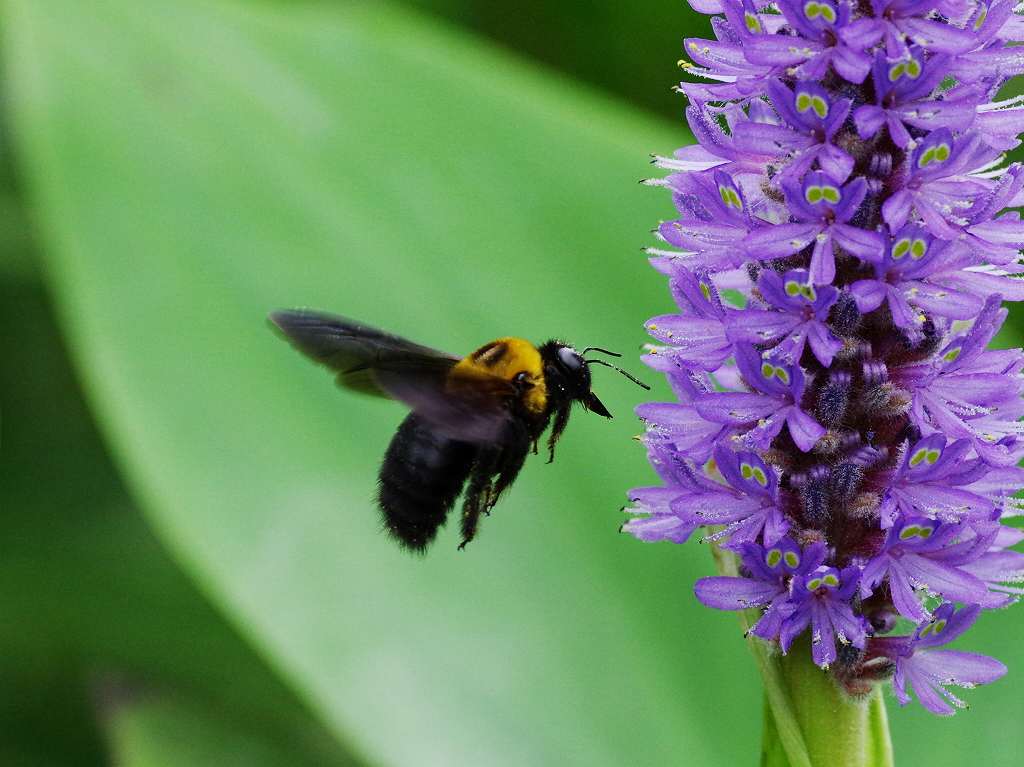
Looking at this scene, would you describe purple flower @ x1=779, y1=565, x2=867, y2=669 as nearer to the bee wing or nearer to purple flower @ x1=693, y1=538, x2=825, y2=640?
purple flower @ x1=693, y1=538, x2=825, y2=640

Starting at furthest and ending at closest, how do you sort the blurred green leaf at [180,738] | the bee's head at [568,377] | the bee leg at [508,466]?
the blurred green leaf at [180,738] < the bee's head at [568,377] < the bee leg at [508,466]

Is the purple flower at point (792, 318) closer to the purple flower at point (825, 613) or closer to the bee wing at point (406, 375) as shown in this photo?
the purple flower at point (825, 613)

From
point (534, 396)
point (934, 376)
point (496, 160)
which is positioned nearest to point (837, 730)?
point (934, 376)

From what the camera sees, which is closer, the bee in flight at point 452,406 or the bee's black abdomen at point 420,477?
the bee in flight at point 452,406

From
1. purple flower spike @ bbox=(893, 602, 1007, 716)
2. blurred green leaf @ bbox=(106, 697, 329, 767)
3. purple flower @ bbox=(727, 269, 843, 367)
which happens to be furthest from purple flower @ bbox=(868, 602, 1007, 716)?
blurred green leaf @ bbox=(106, 697, 329, 767)

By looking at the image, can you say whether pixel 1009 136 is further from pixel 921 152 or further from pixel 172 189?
pixel 172 189

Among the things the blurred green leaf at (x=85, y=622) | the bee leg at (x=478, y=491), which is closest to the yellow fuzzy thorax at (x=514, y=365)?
the bee leg at (x=478, y=491)
